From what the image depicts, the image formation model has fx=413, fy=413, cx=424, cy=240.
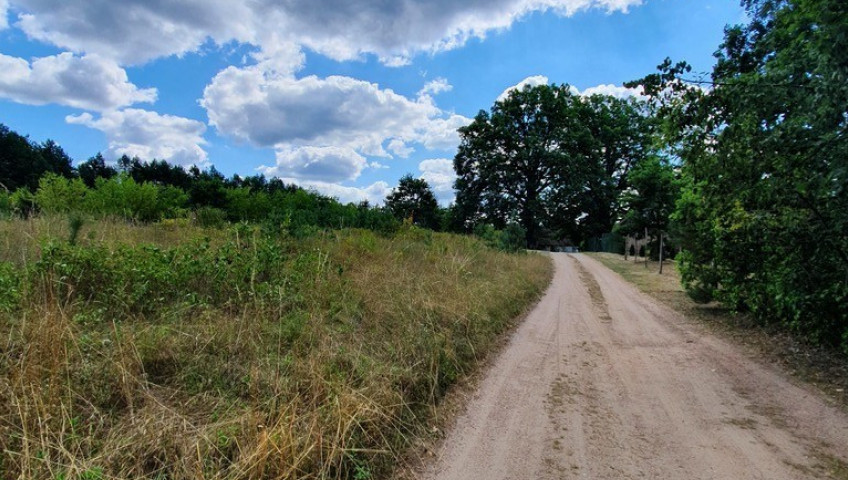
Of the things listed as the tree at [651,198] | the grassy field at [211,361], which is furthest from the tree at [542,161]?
the grassy field at [211,361]

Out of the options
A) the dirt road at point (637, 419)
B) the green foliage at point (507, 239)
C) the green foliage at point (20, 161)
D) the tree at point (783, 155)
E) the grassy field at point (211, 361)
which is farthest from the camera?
the green foliage at point (20, 161)

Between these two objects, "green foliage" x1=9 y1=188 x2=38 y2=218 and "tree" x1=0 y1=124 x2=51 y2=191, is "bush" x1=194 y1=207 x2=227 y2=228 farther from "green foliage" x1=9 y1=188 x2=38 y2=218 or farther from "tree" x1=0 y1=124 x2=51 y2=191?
"tree" x1=0 y1=124 x2=51 y2=191

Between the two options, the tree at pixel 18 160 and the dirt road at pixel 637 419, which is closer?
the dirt road at pixel 637 419

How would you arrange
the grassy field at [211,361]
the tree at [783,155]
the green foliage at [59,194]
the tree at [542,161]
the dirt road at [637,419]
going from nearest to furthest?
the grassy field at [211,361] < the dirt road at [637,419] < the tree at [783,155] < the green foliage at [59,194] < the tree at [542,161]

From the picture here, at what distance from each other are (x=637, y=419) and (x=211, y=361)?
13.6 ft

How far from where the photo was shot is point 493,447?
3555mm

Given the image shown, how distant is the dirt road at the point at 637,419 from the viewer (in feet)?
10.8

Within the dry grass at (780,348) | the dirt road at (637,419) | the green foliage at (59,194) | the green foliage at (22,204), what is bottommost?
the dirt road at (637,419)

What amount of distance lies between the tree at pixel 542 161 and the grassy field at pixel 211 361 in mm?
39044

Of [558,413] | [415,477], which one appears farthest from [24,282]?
[558,413]

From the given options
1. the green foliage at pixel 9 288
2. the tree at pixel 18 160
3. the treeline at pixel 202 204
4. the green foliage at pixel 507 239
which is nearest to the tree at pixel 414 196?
the treeline at pixel 202 204

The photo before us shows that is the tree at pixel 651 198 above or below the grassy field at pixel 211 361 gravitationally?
above

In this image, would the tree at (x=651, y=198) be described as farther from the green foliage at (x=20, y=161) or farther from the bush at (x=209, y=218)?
the green foliage at (x=20, y=161)

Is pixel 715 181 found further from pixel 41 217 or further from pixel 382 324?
pixel 41 217
